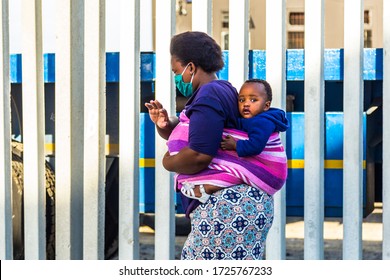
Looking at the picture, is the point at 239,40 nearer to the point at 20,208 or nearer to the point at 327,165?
the point at 327,165

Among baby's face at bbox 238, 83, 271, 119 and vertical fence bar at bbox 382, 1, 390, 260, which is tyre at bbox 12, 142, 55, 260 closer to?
vertical fence bar at bbox 382, 1, 390, 260

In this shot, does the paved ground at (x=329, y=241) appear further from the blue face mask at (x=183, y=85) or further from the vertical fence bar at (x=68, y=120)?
the blue face mask at (x=183, y=85)

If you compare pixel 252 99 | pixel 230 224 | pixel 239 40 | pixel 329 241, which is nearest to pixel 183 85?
pixel 252 99

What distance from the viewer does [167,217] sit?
2668 millimetres

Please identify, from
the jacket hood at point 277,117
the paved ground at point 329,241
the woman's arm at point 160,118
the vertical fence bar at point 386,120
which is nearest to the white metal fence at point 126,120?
the vertical fence bar at point 386,120

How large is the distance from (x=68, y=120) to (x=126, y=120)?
23 centimetres

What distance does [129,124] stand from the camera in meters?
2.70

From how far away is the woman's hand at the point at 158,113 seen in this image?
2.03m

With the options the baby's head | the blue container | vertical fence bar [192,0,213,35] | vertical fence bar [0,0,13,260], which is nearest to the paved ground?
the blue container

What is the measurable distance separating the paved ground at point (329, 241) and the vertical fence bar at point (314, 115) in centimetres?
150

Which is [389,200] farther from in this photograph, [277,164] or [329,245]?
[329,245]

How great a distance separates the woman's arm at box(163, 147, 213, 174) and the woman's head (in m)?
0.26

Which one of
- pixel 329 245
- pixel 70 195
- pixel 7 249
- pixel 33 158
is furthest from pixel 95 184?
pixel 329 245

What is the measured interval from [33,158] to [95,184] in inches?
11.1
